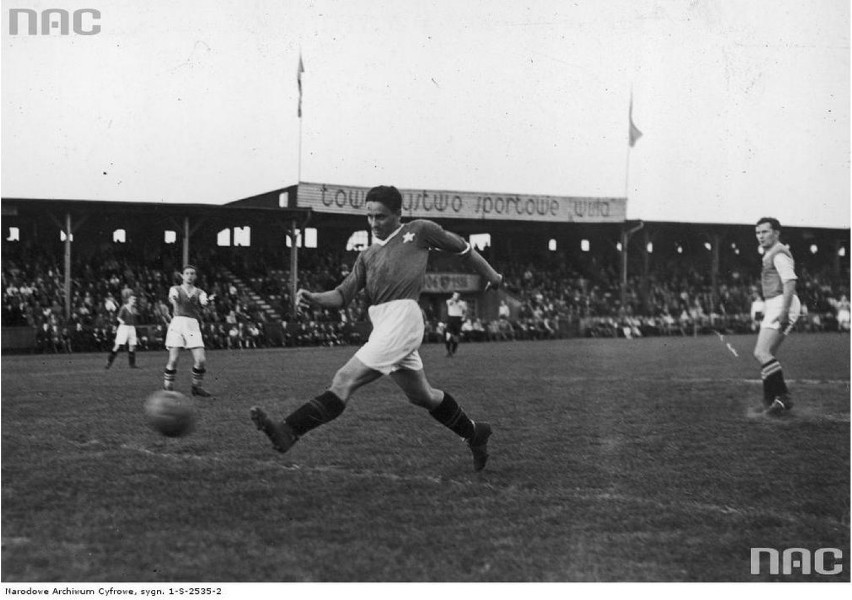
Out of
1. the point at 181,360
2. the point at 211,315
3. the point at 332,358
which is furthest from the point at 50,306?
the point at 332,358

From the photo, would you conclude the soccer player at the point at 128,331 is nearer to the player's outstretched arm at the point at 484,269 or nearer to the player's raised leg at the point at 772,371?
the player's raised leg at the point at 772,371

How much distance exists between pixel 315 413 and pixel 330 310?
21.8 m

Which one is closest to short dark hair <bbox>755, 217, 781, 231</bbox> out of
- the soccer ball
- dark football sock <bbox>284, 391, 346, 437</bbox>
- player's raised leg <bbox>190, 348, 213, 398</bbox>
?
dark football sock <bbox>284, 391, 346, 437</bbox>

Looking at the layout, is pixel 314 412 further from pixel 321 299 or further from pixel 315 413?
pixel 321 299

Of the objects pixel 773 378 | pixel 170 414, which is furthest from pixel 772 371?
pixel 170 414

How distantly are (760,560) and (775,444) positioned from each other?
119 inches

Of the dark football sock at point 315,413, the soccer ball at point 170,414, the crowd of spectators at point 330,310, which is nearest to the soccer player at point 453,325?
the crowd of spectators at point 330,310

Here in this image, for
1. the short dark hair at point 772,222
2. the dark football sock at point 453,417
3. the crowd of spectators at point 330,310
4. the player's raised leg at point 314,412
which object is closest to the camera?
the player's raised leg at point 314,412

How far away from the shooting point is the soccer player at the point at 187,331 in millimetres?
10484

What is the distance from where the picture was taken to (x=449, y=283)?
31000 mm

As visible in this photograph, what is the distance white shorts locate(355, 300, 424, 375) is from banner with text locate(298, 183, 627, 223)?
22.8 meters

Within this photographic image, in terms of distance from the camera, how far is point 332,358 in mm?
18469

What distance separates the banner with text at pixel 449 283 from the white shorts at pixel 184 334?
63.9 ft

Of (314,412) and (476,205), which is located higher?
(476,205)
